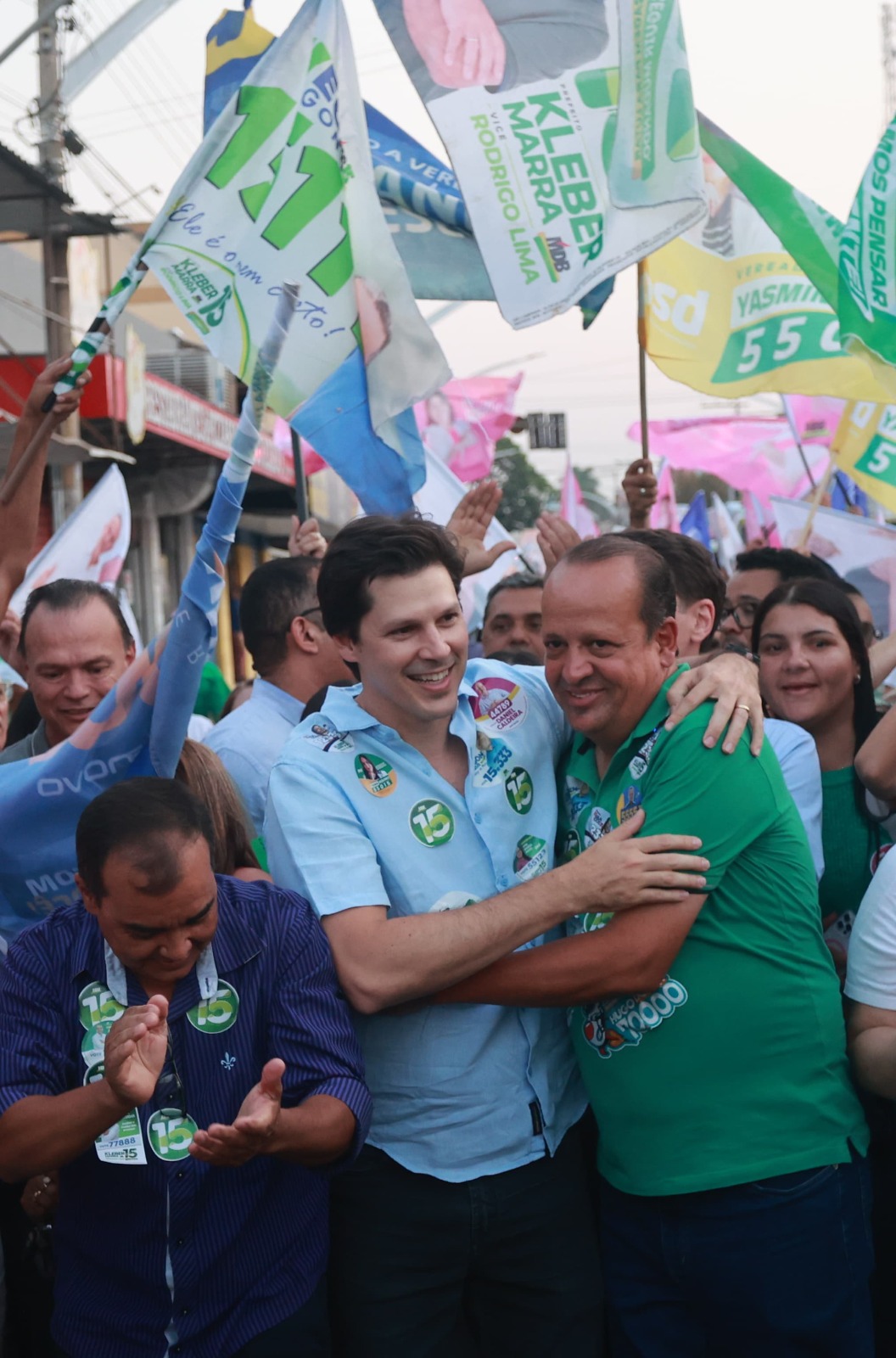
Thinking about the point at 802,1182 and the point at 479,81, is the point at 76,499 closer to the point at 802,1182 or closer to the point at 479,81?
the point at 479,81

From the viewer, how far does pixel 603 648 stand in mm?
2592

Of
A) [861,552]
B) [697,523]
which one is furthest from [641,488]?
[697,523]

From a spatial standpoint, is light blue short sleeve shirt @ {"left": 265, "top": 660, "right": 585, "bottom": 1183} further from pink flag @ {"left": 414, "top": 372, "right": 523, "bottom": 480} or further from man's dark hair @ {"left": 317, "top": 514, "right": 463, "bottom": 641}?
pink flag @ {"left": 414, "top": 372, "right": 523, "bottom": 480}

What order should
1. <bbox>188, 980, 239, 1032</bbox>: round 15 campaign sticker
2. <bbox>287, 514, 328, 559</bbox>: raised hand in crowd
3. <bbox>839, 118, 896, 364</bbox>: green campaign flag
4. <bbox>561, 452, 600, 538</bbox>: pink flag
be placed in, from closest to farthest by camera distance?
1. <bbox>188, 980, 239, 1032</bbox>: round 15 campaign sticker
2. <bbox>839, 118, 896, 364</bbox>: green campaign flag
3. <bbox>287, 514, 328, 559</bbox>: raised hand in crowd
4. <bbox>561, 452, 600, 538</bbox>: pink flag

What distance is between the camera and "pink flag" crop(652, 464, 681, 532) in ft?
38.2

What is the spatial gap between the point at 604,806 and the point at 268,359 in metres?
1.27

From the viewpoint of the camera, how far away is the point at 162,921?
Result: 89.9 inches

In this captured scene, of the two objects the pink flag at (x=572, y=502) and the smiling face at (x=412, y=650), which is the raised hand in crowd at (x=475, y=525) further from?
the pink flag at (x=572, y=502)

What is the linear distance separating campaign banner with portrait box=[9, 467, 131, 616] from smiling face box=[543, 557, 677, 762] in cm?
350

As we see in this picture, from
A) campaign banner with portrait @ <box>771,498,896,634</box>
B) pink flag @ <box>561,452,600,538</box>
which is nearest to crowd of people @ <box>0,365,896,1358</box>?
campaign banner with portrait @ <box>771,498,896,634</box>

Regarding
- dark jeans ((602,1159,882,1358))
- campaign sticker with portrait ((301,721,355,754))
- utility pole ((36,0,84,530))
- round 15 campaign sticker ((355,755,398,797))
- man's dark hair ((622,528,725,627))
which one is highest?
utility pole ((36,0,84,530))

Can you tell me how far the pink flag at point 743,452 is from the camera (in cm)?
1233

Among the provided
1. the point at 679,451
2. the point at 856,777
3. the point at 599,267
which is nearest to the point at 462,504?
the point at 599,267

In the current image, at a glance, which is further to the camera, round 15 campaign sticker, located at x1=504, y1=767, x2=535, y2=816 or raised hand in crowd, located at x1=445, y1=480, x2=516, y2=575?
raised hand in crowd, located at x1=445, y1=480, x2=516, y2=575
